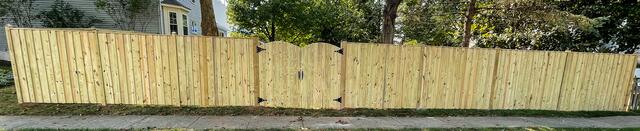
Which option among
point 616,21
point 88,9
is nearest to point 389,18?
point 616,21

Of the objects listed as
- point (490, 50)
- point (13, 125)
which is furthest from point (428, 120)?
point (13, 125)

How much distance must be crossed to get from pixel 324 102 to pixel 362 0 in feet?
49.4

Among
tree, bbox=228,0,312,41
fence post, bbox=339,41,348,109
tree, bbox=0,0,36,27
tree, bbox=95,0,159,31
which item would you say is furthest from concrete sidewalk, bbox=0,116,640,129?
tree, bbox=228,0,312,41

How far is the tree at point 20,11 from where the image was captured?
10805mm

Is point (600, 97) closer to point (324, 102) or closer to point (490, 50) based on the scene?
point (490, 50)

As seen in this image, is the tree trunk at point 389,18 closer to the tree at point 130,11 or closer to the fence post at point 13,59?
the fence post at point 13,59

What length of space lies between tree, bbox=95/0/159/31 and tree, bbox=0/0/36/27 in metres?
2.40

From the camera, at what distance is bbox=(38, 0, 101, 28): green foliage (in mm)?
11164

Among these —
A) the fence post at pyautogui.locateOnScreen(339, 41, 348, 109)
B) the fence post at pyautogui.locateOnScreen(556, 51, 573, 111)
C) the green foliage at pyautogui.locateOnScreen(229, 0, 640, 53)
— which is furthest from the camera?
the green foliage at pyautogui.locateOnScreen(229, 0, 640, 53)

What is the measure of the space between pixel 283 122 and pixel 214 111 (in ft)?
4.20

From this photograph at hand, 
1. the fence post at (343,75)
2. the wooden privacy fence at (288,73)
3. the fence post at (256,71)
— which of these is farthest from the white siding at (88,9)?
the fence post at (343,75)

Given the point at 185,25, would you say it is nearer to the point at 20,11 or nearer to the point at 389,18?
the point at 20,11

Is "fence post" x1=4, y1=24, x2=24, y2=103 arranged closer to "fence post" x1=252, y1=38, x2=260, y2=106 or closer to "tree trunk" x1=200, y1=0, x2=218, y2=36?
"fence post" x1=252, y1=38, x2=260, y2=106

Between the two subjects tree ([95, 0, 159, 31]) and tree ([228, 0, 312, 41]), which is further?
tree ([228, 0, 312, 41])
